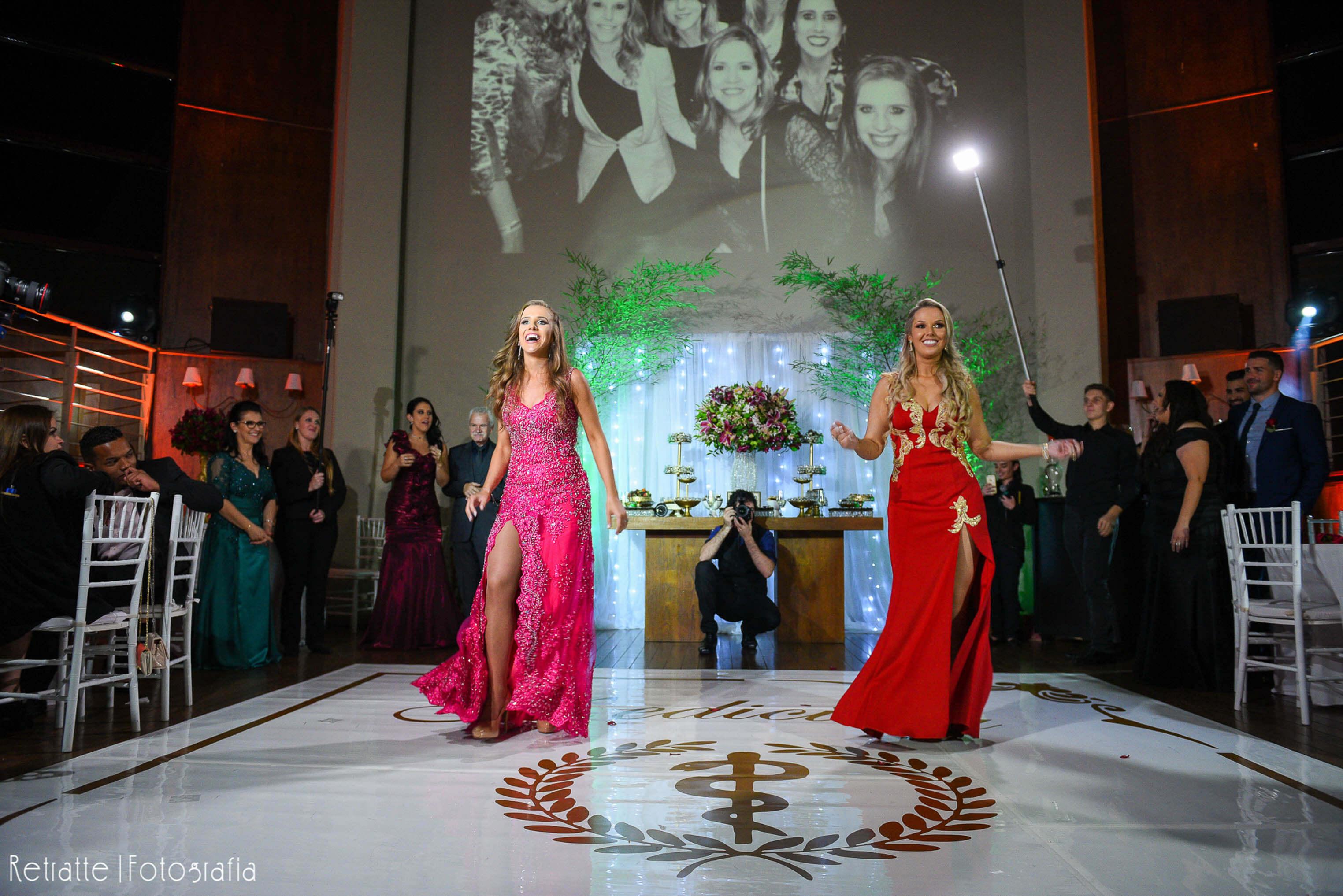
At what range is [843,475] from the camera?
791 centimetres

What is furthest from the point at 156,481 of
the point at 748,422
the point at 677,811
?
the point at 748,422

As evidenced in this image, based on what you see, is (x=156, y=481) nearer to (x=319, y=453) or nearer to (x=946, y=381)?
(x=319, y=453)

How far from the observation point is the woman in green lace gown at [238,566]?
5066mm

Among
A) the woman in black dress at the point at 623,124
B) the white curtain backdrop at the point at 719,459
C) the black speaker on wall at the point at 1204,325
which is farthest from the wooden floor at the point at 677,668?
the woman in black dress at the point at 623,124

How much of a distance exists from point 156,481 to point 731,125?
21.0 ft

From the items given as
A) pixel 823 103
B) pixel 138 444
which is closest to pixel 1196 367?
pixel 823 103

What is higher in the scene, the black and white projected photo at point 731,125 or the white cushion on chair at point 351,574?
the black and white projected photo at point 731,125

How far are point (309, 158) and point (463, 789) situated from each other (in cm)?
832

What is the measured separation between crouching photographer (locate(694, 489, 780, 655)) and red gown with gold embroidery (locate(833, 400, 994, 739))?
2628 millimetres

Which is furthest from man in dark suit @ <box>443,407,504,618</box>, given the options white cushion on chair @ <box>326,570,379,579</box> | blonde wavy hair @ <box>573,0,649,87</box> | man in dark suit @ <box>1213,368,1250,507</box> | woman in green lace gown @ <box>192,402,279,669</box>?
man in dark suit @ <box>1213,368,1250,507</box>

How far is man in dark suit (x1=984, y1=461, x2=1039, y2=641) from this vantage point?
639 cm

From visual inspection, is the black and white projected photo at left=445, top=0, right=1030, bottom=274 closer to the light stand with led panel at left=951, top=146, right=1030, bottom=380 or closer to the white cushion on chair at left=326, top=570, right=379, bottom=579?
the light stand with led panel at left=951, top=146, right=1030, bottom=380

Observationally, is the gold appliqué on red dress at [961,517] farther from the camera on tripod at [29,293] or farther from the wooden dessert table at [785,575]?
the camera on tripod at [29,293]

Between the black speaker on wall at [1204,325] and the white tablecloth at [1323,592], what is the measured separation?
4354 millimetres
